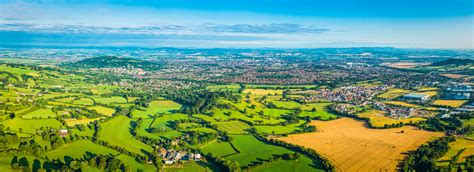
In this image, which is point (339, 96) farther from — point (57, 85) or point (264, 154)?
point (57, 85)

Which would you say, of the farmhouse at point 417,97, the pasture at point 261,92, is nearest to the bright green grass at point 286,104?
the pasture at point 261,92

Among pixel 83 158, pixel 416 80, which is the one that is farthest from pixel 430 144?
pixel 416 80

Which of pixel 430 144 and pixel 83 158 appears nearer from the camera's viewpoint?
pixel 83 158

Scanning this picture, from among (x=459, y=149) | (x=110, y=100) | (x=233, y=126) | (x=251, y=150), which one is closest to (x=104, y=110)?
(x=110, y=100)

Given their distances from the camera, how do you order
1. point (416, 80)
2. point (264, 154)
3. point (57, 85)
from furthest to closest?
1. point (416, 80)
2. point (57, 85)
3. point (264, 154)

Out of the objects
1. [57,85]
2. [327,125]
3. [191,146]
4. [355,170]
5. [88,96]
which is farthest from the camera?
[57,85]

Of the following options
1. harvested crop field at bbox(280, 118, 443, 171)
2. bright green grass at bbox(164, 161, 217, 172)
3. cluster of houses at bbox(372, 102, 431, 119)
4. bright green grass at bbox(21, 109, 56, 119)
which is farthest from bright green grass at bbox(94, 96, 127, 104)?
cluster of houses at bbox(372, 102, 431, 119)
